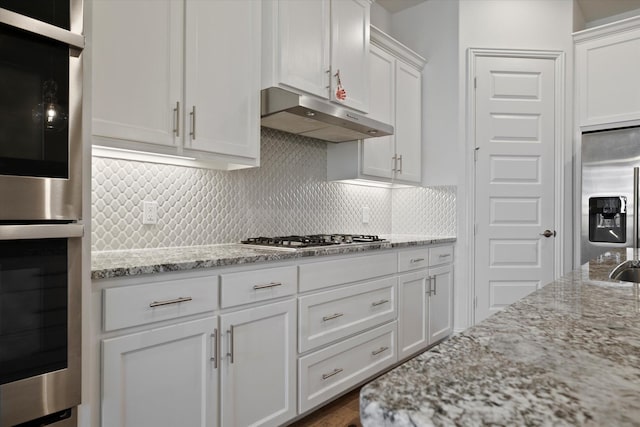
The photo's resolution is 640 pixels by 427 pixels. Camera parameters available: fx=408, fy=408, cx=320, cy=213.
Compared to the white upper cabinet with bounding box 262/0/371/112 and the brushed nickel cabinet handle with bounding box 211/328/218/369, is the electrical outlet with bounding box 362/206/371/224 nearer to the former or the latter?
the white upper cabinet with bounding box 262/0/371/112

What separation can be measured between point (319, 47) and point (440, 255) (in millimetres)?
1848

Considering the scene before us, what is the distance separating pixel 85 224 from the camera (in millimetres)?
1204

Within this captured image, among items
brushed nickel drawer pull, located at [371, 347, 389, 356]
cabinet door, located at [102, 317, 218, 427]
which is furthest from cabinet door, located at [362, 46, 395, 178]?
cabinet door, located at [102, 317, 218, 427]

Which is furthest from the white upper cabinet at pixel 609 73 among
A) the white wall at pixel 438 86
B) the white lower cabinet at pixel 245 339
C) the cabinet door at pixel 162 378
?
the cabinet door at pixel 162 378

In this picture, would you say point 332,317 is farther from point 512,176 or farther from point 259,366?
point 512,176

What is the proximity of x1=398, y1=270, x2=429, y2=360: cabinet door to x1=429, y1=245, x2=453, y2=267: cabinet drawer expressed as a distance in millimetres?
147

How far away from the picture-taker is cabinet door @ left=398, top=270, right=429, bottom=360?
2816 mm

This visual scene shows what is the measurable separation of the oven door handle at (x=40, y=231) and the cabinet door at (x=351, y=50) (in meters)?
1.81

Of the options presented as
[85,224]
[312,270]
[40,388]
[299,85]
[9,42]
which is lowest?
[40,388]

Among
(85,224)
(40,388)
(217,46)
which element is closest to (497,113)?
(217,46)

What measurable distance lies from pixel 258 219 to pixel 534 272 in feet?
7.69

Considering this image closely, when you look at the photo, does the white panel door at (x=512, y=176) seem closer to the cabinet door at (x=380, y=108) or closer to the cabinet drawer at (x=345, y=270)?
the cabinet door at (x=380, y=108)

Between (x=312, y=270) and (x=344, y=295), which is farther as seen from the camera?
(x=344, y=295)

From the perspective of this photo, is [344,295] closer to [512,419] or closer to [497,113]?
[512,419]
